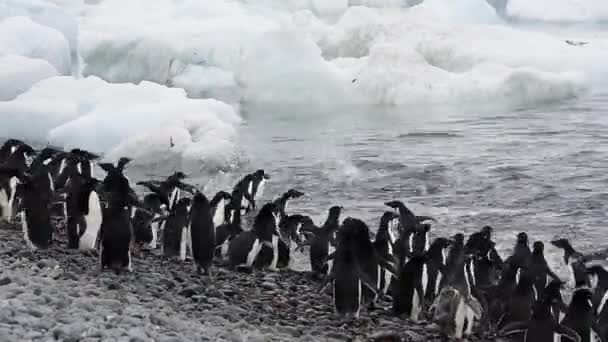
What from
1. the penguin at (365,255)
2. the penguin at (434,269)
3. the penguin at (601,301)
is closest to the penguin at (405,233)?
the penguin at (434,269)

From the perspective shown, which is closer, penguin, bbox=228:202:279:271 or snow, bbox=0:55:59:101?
penguin, bbox=228:202:279:271

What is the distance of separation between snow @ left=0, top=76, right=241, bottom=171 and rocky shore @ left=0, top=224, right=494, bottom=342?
5732 mm

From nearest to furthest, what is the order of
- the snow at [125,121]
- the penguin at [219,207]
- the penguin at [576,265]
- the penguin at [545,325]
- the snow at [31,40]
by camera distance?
the penguin at [545,325], the penguin at [576,265], the penguin at [219,207], the snow at [125,121], the snow at [31,40]

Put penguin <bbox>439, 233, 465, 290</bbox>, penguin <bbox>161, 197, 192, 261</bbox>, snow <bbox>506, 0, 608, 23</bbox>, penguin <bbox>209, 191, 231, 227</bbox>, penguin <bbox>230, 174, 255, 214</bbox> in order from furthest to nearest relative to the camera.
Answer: snow <bbox>506, 0, 608, 23</bbox>, penguin <bbox>230, 174, 255, 214</bbox>, penguin <bbox>209, 191, 231, 227</bbox>, penguin <bbox>161, 197, 192, 261</bbox>, penguin <bbox>439, 233, 465, 290</bbox>

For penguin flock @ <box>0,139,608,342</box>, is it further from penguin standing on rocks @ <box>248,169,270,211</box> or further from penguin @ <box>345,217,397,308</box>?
penguin standing on rocks @ <box>248,169,270,211</box>

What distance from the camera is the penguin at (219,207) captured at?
7619 mm

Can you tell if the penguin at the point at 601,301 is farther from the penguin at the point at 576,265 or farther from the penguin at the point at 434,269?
the penguin at the point at 434,269

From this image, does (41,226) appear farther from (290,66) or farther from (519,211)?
(290,66)

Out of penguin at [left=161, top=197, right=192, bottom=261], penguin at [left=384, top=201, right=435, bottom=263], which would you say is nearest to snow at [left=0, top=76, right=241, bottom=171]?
penguin at [left=384, top=201, right=435, bottom=263]

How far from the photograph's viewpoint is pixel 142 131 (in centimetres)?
1285

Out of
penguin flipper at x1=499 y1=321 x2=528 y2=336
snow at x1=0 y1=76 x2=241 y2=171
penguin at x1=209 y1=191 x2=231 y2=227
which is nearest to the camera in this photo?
penguin flipper at x1=499 y1=321 x2=528 y2=336

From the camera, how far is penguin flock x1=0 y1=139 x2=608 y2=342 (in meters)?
5.21

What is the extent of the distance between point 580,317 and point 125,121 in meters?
9.56

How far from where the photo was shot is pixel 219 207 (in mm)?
7746
